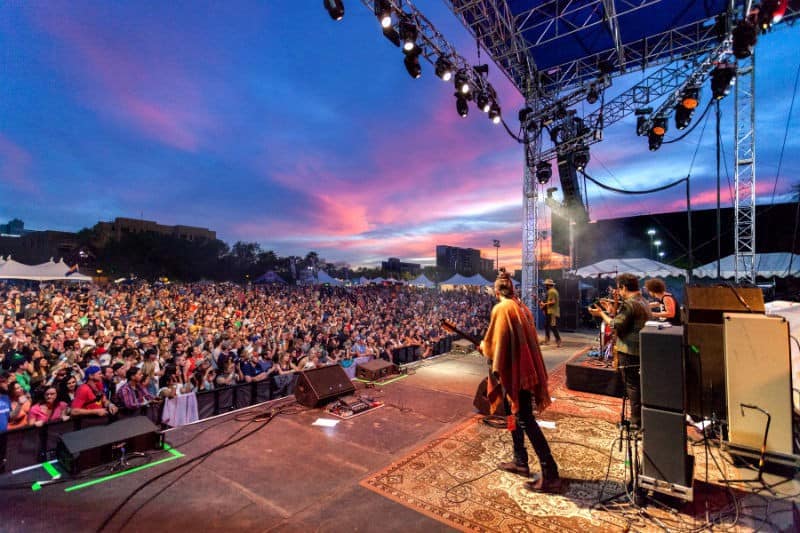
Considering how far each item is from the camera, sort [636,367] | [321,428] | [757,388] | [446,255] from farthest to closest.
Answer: [446,255], [321,428], [636,367], [757,388]

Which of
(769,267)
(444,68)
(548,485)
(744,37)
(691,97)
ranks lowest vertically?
(548,485)

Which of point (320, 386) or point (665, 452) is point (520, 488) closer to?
point (665, 452)

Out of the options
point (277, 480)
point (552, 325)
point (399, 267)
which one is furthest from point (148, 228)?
point (277, 480)

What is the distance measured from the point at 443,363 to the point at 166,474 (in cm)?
553

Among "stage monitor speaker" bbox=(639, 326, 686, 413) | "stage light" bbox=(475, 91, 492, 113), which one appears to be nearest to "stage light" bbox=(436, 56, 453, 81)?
"stage light" bbox=(475, 91, 492, 113)

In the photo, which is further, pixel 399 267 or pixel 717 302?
pixel 399 267

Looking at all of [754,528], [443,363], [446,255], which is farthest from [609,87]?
[446,255]

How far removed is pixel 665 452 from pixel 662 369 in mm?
590

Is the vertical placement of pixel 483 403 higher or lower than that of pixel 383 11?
lower

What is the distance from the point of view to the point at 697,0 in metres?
7.59

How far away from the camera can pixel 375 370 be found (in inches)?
250

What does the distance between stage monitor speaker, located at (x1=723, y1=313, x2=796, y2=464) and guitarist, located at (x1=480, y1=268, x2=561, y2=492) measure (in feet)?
5.86

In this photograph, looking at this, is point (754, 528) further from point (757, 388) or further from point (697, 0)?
point (697, 0)

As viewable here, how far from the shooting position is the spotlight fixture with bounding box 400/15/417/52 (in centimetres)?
630
